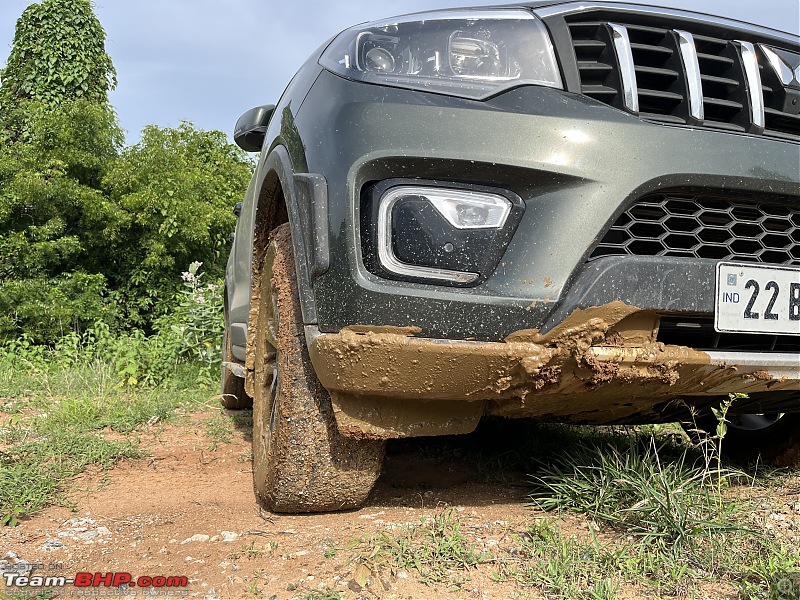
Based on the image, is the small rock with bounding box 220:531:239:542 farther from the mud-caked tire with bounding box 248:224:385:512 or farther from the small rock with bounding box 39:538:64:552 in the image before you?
the small rock with bounding box 39:538:64:552

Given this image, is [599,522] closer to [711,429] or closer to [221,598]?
[221,598]

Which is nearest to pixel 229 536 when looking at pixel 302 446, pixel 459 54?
pixel 302 446

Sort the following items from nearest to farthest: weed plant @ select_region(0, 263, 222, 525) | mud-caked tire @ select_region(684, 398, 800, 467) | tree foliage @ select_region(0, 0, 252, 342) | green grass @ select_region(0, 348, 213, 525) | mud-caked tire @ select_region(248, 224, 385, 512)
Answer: mud-caked tire @ select_region(248, 224, 385, 512)
green grass @ select_region(0, 348, 213, 525)
weed plant @ select_region(0, 263, 222, 525)
mud-caked tire @ select_region(684, 398, 800, 467)
tree foliage @ select_region(0, 0, 252, 342)

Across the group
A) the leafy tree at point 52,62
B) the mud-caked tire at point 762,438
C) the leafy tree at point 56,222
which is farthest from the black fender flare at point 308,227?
the leafy tree at point 52,62

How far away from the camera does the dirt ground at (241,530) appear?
1.58m

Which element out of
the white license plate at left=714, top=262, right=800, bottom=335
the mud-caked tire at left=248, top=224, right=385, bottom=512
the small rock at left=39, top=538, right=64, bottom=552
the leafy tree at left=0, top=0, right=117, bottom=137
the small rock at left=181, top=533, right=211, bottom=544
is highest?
the leafy tree at left=0, top=0, right=117, bottom=137

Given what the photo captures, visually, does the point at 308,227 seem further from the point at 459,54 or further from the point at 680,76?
the point at 680,76

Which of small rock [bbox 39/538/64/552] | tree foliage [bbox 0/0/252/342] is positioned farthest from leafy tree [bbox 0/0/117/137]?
small rock [bbox 39/538/64/552]

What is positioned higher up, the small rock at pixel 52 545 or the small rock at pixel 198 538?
the small rock at pixel 198 538

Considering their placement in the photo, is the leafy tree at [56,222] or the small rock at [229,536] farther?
the leafy tree at [56,222]

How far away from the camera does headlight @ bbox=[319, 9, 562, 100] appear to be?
1.63 meters

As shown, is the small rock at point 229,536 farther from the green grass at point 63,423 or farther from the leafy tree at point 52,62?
the leafy tree at point 52,62

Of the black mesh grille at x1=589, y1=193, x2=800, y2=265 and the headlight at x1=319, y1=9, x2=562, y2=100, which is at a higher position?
the headlight at x1=319, y1=9, x2=562, y2=100

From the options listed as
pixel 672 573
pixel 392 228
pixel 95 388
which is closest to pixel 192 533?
pixel 392 228
